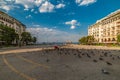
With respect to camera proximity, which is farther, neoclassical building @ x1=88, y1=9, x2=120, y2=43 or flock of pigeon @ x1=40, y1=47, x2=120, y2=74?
neoclassical building @ x1=88, y1=9, x2=120, y2=43

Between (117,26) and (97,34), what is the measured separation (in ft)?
115

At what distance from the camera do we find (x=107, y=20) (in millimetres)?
103062

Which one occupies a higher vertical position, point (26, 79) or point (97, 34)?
point (97, 34)

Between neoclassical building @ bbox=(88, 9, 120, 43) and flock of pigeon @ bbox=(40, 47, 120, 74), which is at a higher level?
neoclassical building @ bbox=(88, 9, 120, 43)

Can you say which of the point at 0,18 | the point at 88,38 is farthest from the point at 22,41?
the point at 88,38

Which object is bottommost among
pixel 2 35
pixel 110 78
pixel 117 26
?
pixel 110 78

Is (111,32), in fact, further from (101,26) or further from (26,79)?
(26,79)

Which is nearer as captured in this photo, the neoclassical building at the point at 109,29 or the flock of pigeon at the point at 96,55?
the flock of pigeon at the point at 96,55

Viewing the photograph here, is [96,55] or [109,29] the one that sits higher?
[109,29]

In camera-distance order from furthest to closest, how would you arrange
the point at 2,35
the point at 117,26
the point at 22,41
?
the point at 22,41 → the point at 117,26 → the point at 2,35

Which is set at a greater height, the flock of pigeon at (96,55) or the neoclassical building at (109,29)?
the neoclassical building at (109,29)

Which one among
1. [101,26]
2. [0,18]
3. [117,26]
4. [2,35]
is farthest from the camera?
[101,26]

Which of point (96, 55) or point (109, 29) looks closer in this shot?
point (96, 55)

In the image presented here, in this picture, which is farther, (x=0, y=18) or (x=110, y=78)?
(x=0, y=18)
